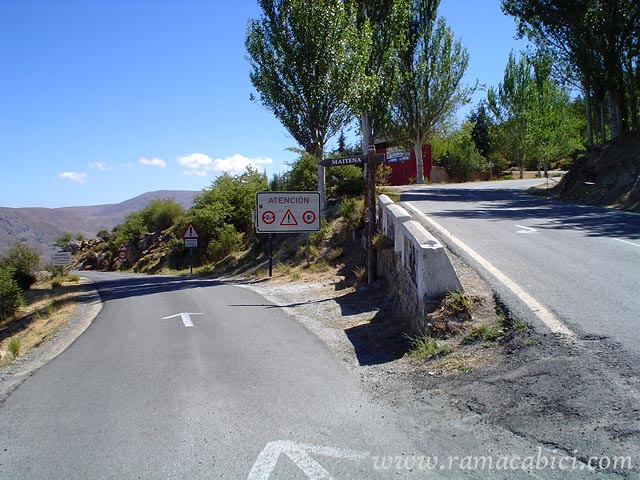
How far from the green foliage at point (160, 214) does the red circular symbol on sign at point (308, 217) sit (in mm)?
45358

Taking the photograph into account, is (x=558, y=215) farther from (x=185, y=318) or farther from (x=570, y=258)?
(x=185, y=318)

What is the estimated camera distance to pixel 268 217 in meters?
19.4

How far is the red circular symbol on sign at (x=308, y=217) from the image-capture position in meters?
19.3

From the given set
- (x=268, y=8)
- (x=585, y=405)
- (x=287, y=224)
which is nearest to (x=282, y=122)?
(x=268, y=8)

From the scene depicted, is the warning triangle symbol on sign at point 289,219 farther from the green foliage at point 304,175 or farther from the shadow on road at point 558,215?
the green foliage at point 304,175

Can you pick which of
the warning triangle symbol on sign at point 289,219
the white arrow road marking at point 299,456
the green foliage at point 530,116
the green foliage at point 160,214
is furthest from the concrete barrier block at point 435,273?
the green foliage at point 160,214

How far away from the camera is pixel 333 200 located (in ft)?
92.1

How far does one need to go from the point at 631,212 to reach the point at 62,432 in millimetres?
18629

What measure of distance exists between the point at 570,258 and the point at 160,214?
2287 inches

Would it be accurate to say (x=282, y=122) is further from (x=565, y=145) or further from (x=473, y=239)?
(x=565, y=145)

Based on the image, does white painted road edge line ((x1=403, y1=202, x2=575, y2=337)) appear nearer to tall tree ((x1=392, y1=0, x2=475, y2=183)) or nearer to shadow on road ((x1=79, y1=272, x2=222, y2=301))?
shadow on road ((x1=79, y1=272, x2=222, y2=301))

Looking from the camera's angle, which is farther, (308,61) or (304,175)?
(304,175)

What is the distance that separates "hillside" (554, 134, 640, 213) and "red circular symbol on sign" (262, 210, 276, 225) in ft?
41.1

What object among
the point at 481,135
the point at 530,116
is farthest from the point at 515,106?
the point at 481,135
